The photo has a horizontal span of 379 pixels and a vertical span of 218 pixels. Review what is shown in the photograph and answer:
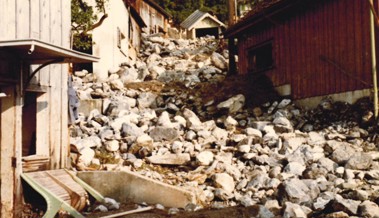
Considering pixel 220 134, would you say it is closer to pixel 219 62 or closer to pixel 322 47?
pixel 322 47

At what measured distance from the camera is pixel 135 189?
7.30m

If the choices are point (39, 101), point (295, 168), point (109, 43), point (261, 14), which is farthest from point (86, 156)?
point (109, 43)

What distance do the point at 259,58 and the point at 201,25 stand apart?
23555mm

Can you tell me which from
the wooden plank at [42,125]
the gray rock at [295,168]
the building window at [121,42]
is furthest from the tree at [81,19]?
the gray rock at [295,168]

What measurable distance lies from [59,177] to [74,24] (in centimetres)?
930

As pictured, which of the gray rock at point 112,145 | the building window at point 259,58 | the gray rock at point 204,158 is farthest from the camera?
the building window at point 259,58

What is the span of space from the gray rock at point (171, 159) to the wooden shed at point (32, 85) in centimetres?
221

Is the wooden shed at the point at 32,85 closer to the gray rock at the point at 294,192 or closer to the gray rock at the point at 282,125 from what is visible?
the gray rock at the point at 294,192

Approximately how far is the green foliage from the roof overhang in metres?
35.4

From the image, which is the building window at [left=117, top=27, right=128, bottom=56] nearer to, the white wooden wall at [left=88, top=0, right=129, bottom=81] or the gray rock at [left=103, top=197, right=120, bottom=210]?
the white wooden wall at [left=88, top=0, right=129, bottom=81]

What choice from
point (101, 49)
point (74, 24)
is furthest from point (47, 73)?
point (101, 49)

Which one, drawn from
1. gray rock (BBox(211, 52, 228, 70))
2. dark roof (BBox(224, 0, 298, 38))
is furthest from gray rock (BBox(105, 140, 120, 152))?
gray rock (BBox(211, 52, 228, 70))

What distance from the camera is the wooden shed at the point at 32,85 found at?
5836mm

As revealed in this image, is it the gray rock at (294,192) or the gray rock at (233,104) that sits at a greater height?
the gray rock at (233,104)
